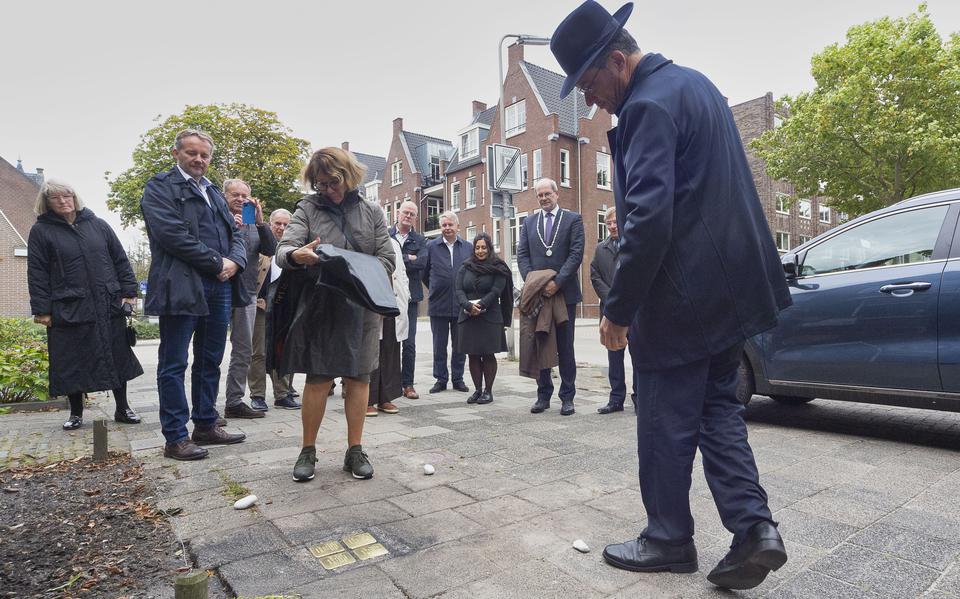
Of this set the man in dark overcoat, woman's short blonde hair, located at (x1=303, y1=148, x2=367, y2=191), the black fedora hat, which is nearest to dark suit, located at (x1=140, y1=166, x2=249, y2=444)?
woman's short blonde hair, located at (x1=303, y1=148, x2=367, y2=191)

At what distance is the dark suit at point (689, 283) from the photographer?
2.14m

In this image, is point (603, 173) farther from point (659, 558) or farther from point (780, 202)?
point (659, 558)

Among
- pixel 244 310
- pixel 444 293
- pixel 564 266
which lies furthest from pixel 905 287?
pixel 244 310

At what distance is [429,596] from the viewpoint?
210 cm

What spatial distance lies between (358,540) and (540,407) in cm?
346

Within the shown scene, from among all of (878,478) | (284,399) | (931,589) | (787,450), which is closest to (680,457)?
(931,589)

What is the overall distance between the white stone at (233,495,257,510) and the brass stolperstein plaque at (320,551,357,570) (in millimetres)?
836

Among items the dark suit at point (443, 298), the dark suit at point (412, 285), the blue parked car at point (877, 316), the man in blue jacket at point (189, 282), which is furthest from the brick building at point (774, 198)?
the man in blue jacket at point (189, 282)

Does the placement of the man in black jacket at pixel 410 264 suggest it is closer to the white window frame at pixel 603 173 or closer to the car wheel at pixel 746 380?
the car wheel at pixel 746 380

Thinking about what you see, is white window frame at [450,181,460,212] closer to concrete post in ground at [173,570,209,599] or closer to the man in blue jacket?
the man in blue jacket

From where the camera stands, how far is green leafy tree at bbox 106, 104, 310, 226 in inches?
1105

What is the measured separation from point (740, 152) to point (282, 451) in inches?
140

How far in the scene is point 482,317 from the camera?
21.2 ft

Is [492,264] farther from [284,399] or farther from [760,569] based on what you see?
[760,569]
